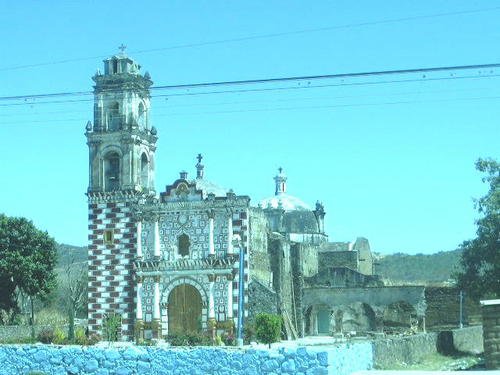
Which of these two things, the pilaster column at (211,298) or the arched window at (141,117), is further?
the arched window at (141,117)

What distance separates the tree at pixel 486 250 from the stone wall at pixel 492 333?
13118 millimetres

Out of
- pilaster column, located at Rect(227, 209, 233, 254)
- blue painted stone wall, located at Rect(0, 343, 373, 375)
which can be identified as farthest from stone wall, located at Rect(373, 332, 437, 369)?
pilaster column, located at Rect(227, 209, 233, 254)

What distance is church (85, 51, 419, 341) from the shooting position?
46.8m

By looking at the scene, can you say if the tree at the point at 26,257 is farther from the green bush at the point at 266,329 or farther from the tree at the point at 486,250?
the tree at the point at 486,250

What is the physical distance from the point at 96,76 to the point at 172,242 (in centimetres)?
980

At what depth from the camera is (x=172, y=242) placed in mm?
47938

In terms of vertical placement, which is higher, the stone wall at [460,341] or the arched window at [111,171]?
the arched window at [111,171]

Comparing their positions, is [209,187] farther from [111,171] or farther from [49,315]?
[49,315]

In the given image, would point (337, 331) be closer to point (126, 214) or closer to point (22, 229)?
point (126, 214)

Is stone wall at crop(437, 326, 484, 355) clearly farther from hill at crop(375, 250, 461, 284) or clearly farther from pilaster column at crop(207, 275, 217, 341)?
hill at crop(375, 250, 461, 284)

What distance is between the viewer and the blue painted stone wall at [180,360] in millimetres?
19656

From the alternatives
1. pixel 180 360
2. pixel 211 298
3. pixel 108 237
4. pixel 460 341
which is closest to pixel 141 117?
A: pixel 108 237

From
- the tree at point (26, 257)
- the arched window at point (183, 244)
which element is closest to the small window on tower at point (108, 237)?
the arched window at point (183, 244)

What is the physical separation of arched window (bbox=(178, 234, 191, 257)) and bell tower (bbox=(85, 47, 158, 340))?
2.36m
